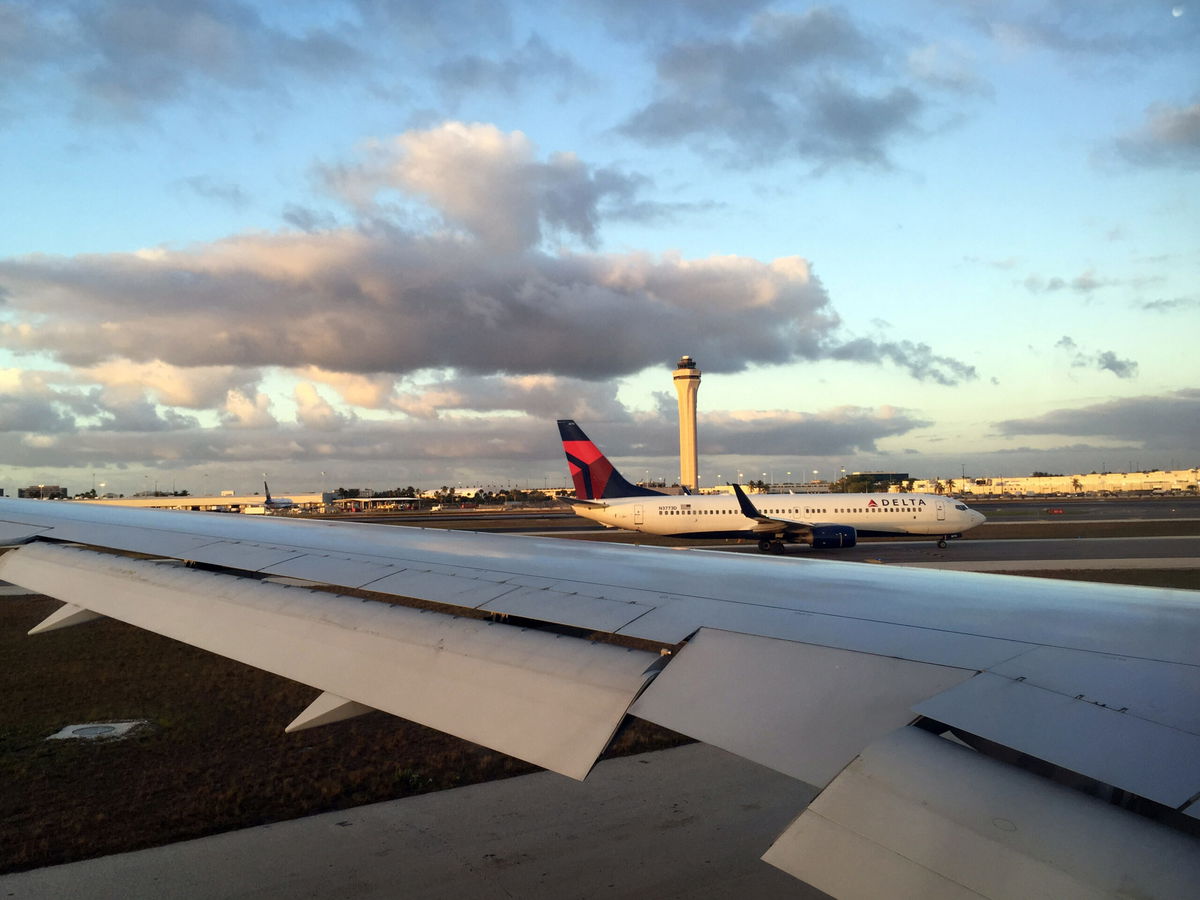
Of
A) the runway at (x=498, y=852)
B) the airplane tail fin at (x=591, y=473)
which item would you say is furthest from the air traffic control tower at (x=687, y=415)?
the runway at (x=498, y=852)

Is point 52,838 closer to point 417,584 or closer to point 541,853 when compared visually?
point 541,853

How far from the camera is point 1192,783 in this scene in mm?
1785

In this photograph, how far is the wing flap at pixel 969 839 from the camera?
1.64m

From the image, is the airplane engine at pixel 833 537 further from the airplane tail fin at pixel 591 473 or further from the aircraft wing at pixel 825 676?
the aircraft wing at pixel 825 676

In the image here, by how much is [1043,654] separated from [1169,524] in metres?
53.4

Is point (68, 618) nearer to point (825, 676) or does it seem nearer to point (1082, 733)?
point (825, 676)

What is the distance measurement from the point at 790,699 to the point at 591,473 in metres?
35.5

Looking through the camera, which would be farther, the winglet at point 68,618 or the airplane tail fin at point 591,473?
the airplane tail fin at point 591,473

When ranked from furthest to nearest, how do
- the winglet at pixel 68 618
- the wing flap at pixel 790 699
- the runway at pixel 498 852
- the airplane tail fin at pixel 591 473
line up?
the airplane tail fin at pixel 591 473 < the runway at pixel 498 852 < the winglet at pixel 68 618 < the wing flap at pixel 790 699

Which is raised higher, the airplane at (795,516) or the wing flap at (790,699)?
the wing flap at (790,699)

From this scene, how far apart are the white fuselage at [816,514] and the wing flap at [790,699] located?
3087 cm

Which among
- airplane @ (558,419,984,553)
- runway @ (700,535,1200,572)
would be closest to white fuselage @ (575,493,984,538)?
airplane @ (558,419,984,553)

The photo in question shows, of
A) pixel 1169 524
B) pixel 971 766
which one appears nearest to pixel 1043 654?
pixel 971 766

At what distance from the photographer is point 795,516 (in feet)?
109
